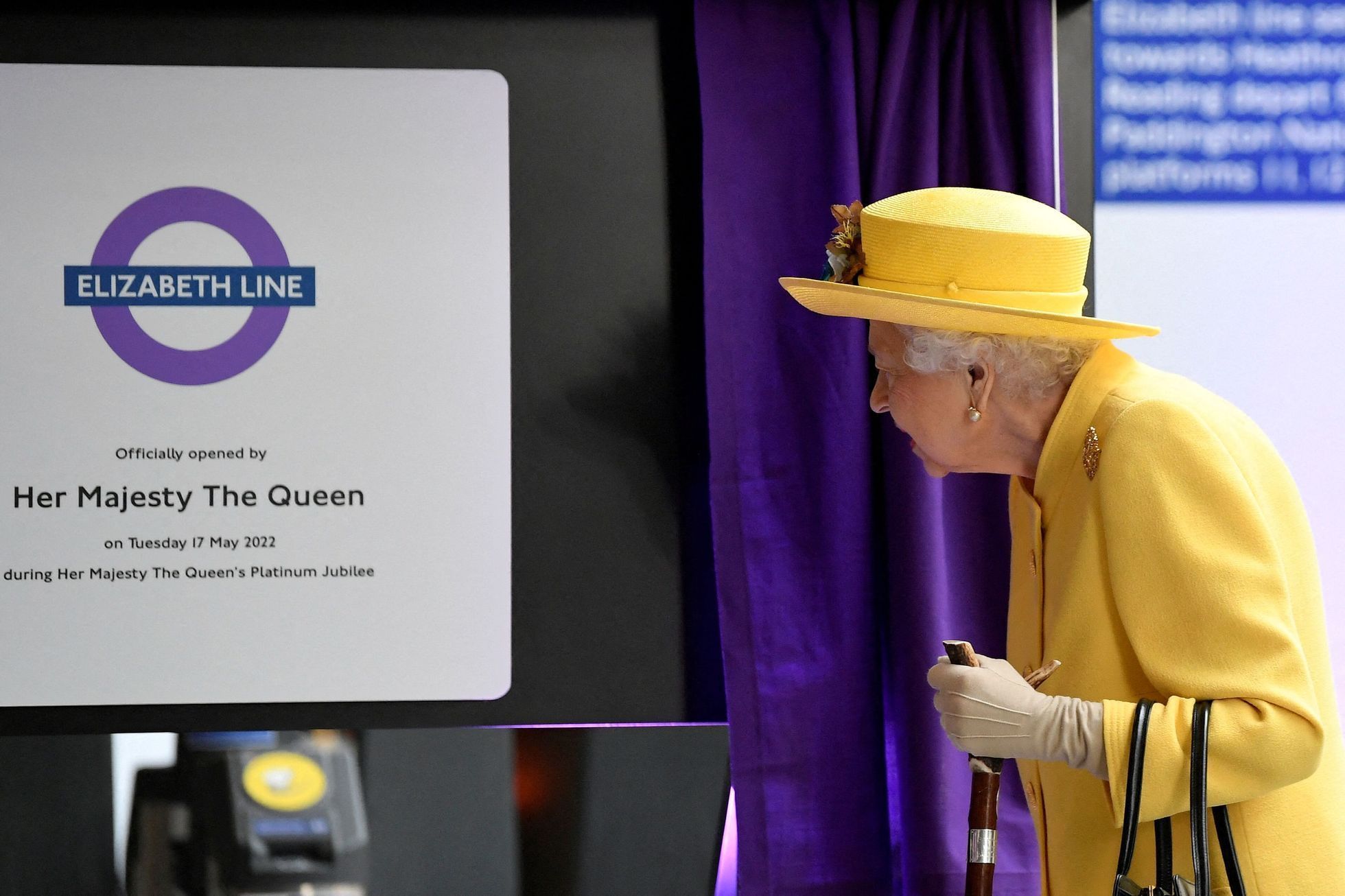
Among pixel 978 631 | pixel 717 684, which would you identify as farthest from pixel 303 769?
pixel 978 631

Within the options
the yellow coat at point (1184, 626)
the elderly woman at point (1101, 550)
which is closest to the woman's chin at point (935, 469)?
the elderly woman at point (1101, 550)

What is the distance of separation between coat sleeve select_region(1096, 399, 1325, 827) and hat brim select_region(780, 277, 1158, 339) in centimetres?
11

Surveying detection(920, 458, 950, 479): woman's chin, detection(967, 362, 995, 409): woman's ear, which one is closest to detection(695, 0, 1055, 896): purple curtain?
Answer: detection(920, 458, 950, 479): woman's chin

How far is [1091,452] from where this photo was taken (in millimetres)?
1088

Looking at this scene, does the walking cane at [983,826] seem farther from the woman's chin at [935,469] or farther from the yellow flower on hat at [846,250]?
the yellow flower on hat at [846,250]

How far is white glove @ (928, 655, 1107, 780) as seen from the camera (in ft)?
3.39

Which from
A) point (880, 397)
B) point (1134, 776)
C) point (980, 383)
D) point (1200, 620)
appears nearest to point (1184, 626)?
point (1200, 620)

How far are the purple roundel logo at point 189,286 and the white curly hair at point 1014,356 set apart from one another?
101 cm

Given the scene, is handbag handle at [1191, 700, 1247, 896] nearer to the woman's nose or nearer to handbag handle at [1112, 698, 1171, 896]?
handbag handle at [1112, 698, 1171, 896]

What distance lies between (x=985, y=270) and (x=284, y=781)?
3.64 feet

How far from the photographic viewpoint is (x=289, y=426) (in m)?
1.75

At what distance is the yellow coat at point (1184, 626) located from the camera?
38.6 inches

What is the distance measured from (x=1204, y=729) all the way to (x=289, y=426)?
1.31m

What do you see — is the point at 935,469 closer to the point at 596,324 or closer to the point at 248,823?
the point at 596,324
